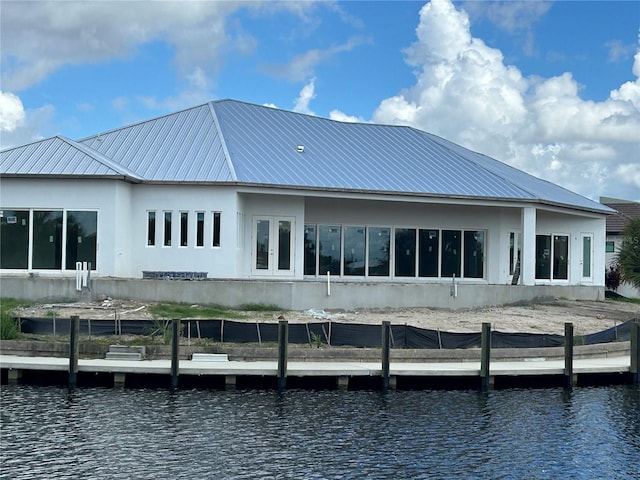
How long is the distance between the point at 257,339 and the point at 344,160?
15.6 meters

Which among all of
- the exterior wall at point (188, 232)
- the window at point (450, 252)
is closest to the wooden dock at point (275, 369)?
the exterior wall at point (188, 232)

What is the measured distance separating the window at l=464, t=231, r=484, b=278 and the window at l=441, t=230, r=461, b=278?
414mm

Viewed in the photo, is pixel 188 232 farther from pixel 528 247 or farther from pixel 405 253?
pixel 528 247

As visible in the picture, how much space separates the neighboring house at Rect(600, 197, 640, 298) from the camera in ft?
153

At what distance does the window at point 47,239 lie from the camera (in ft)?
104

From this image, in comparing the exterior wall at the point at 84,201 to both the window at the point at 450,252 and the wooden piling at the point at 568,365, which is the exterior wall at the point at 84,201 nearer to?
the window at the point at 450,252

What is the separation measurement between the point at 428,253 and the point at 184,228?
1100 cm

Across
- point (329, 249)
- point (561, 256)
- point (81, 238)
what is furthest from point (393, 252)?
point (81, 238)

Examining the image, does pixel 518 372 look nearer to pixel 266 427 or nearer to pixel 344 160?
pixel 266 427

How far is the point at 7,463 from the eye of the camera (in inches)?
624

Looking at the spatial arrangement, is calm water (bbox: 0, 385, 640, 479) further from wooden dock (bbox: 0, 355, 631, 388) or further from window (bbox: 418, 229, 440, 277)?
window (bbox: 418, 229, 440, 277)

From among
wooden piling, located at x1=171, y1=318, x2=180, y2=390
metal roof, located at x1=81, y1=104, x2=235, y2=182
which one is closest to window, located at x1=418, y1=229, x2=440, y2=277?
metal roof, located at x1=81, y1=104, x2=235, y2=182

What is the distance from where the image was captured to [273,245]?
35.1 metres

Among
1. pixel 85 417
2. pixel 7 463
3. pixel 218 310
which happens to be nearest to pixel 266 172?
pixel 218 310
